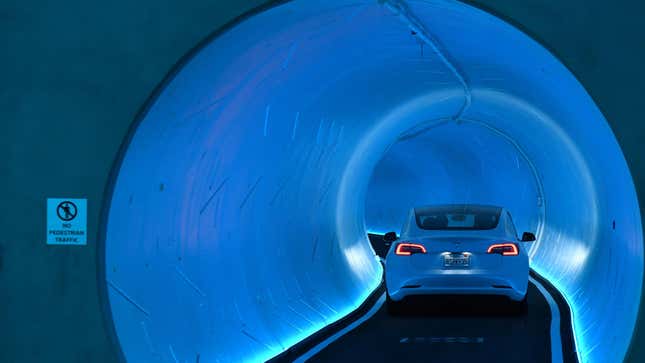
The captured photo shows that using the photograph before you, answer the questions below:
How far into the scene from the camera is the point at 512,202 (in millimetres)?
33312

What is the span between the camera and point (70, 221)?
333 inches

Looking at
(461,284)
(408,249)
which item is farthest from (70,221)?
(461,284)

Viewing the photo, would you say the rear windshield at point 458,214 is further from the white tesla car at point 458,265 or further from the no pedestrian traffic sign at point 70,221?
the no pedestrian traffic sign at point 70,221

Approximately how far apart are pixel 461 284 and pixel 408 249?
99 cm

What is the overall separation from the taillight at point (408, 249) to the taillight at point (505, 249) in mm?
1056

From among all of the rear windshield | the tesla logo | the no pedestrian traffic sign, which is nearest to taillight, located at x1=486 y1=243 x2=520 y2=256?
the rear windshield

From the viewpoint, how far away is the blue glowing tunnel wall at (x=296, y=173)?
908 cm

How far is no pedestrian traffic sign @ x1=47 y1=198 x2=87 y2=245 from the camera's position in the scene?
845cm

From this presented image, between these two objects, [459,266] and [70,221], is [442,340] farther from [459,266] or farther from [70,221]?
[70,221]

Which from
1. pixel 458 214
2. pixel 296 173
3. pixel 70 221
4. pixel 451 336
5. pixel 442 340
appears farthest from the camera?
pixel 458 214

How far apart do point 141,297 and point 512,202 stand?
25372 mm

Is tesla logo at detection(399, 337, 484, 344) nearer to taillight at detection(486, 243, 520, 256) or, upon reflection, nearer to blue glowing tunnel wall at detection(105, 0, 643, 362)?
blue glowing tunnel wall at detection(105, 0, 643, 362)

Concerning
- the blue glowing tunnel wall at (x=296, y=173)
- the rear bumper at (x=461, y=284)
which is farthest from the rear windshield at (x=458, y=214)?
the blue glowing tunnel wall at (x=296, y=173)

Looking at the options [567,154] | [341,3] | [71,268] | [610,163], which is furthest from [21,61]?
[567,154]
